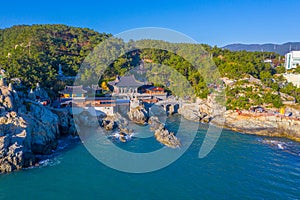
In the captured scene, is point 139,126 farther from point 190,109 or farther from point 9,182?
point 9,182

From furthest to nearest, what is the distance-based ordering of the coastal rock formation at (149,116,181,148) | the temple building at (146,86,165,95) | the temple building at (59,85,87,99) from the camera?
the temple building at (146,86,165,95) → the temple building at (59,85,87,99) → the coastal rock formation at (149,116,181,148)

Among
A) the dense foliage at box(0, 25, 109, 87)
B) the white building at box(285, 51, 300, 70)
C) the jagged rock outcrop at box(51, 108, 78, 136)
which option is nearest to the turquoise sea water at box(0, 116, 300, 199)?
the jagged rock outcrop at box(51, 108, 78, 136)

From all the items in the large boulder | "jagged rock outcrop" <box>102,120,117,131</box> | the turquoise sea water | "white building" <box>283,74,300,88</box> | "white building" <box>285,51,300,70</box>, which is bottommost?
the turquoise sea water

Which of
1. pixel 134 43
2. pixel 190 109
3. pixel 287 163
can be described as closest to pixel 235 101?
pixel 190 109

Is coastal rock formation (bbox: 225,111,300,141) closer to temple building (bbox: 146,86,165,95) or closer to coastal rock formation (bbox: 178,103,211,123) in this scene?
coastal rock formation (bbox: 178,103,211,123)

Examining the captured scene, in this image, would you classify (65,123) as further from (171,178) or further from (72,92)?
(171,178)

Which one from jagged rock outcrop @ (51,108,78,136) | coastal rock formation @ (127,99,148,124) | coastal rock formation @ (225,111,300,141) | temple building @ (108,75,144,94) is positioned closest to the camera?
jagged rock outcrop @ (51,108,78,136)

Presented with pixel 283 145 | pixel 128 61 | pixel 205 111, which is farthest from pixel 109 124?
pixel 128 61
